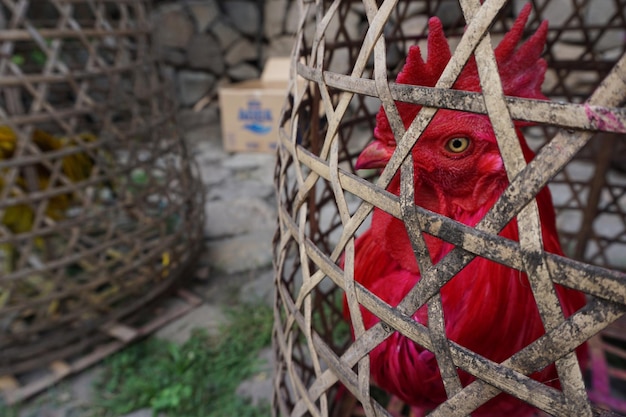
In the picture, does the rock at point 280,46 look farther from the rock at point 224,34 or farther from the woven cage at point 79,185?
the woven cage at point 79,185

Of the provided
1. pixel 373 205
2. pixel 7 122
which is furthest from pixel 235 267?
pixel 373 205

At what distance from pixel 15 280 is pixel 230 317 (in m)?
0.68

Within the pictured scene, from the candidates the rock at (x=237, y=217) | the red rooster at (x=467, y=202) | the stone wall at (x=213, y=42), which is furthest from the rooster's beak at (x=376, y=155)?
the stone wall at (x=213, y=42)

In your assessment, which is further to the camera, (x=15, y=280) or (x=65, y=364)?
(x=65, y=364)

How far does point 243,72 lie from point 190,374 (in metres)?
3.37

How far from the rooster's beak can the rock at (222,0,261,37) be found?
383 centimetres

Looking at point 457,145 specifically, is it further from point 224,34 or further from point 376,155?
point 224,34

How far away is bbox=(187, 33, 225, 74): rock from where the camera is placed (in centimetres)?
395

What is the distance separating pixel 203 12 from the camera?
388 centimetres

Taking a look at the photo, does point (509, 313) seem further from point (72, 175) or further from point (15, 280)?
point (72, 175)

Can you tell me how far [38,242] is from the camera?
1.81 meters

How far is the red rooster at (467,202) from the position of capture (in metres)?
0.57

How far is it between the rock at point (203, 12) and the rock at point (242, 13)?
13 centimetres

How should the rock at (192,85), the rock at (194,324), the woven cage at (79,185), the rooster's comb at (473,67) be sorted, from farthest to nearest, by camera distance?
the rock at (192,85) → the rock at (194,324) → the woven cage at (79,185) → the rooster's comb at (473,67)
